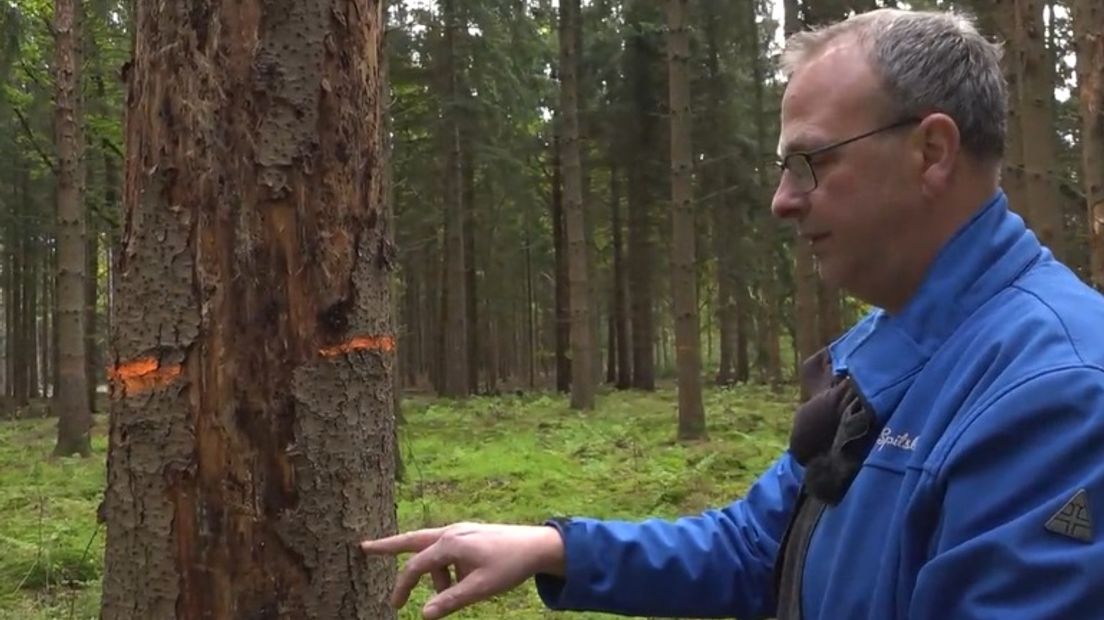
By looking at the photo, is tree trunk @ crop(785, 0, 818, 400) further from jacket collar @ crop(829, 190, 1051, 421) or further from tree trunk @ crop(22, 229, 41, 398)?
tree trunk @ crop(22, 229, 41, 398)

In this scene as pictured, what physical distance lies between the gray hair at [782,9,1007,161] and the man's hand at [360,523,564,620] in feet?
3.47

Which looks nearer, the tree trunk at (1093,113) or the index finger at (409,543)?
the index finger at (409,543)

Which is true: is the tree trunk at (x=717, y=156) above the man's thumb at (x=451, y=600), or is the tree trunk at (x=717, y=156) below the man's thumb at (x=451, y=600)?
above

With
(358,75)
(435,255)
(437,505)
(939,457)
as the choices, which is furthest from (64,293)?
(435,255)

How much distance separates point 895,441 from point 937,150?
18.6 inches

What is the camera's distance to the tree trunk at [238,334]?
2572mm

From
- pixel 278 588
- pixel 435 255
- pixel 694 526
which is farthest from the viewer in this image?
pixel 435 255

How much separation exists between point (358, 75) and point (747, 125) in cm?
2182

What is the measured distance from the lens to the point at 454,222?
2308cm

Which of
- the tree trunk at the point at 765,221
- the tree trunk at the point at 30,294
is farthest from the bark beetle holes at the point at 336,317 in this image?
the tree trunk at the point at 30,294

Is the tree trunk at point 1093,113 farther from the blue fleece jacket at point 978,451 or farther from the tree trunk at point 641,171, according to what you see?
the tree trunk at point 641,171

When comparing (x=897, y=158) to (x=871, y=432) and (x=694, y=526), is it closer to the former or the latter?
(x=871, y=432)

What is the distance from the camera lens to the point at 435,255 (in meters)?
31.5

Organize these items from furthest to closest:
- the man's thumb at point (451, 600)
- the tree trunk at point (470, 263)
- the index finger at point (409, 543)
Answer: the tree trunk at point (470, 263), the index finger at point (409, 543), the man's thumb at point (451, 600)
